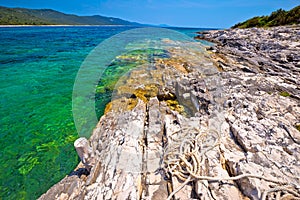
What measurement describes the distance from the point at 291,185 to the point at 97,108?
626 centimetres

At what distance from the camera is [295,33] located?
54.5 ft

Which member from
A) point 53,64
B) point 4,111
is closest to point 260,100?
point 4,111

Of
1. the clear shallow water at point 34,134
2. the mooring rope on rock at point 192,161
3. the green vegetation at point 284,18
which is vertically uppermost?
the green vegetation at point 284,18

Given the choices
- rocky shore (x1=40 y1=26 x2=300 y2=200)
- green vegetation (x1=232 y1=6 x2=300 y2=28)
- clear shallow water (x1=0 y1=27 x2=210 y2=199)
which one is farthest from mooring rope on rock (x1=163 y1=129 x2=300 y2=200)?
green vegetation (x1=232 y1=6 x2=300 y2=28)

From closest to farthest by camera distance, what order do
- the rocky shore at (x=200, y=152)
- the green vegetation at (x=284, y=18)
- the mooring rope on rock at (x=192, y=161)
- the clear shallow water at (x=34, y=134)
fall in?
the mooring rope on rock at (x=192, y=161) → the rocky shore at (x=200, y=152) → the clear shallow water at (x=34, y=134) → the green vegetation at (x=284, y=18)

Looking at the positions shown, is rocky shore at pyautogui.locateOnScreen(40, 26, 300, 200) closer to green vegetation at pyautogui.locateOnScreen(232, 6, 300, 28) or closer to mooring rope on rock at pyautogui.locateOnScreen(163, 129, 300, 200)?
mooring rope on rock at pyautogui.locateOnScreen(163, 129, 300, 200)

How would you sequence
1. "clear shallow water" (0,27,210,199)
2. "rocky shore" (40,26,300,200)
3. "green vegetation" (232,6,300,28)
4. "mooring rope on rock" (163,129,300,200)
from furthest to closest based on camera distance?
"green vegetation" (232,6,300,28)
"clear shallow water" (0,27,210,199)
"rocky shore" (40,26,300,200)
"mooring rope on rock" (163,129,300,200)

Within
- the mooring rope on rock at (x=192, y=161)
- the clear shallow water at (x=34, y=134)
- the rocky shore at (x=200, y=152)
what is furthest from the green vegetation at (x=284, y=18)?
the clear shallow water at (x=34, y=134)

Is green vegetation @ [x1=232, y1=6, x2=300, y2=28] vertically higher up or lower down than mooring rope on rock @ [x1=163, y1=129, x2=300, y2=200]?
higher up

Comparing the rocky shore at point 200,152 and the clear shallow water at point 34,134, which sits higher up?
the rocky shore at point 200,152

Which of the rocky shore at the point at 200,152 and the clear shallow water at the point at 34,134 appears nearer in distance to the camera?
the rocky shore at the point at 200,152

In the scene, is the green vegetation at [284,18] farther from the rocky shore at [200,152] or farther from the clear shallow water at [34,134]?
the clear shallow water at [34,134]

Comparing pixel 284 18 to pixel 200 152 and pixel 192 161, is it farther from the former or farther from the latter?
pixel 192 161

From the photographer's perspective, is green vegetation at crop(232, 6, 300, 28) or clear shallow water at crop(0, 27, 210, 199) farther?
green vegetation at crop(232, 6, 300, 28)
